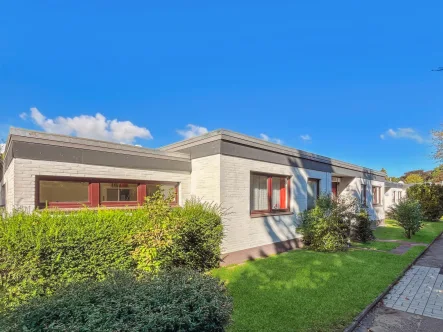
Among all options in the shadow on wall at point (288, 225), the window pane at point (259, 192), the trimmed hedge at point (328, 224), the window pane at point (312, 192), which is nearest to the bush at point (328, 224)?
the trimmed hedge at point (328, 224)

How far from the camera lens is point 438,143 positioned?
53.9 ft

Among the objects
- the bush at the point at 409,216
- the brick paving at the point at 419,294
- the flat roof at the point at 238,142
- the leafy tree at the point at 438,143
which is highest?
the leafy tree at the point at 438,143

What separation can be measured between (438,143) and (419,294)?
15.3 meters

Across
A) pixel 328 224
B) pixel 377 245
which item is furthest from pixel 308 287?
pixel 377 245

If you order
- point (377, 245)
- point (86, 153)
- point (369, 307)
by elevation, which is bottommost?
point (377, 245)

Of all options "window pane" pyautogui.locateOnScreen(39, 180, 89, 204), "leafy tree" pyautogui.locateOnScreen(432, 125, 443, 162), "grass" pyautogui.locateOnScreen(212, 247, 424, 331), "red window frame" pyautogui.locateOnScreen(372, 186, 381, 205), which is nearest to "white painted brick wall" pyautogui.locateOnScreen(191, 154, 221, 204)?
"grass" pyautogui.locateOnScreen(212, 247, 424, 331)

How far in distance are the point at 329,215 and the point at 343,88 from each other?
8.39m

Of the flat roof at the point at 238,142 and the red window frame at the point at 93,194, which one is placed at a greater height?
the flat roof at the point at 238,142

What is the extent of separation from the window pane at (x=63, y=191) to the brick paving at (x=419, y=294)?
7.60m

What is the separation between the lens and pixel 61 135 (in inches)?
255

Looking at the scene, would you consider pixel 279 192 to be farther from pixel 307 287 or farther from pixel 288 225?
pixel 307 287

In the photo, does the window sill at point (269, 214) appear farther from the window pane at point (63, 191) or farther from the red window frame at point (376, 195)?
the red window frame at point (376, 195)

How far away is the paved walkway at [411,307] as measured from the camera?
13.6 feet

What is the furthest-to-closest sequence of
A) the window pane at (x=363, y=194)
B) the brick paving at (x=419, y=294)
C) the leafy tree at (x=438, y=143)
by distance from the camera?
the window pane at (x=363, y=194), the leafy tree at (x=438, y=143), the brick paving at (x=419, y=294)
